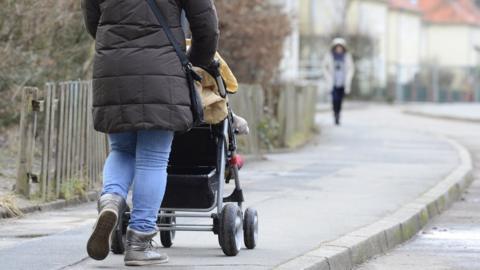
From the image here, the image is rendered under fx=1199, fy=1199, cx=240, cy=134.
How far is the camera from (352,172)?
563 inches

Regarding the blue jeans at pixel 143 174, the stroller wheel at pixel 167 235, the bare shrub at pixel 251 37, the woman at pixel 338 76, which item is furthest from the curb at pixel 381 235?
the woman at pixel 338 76

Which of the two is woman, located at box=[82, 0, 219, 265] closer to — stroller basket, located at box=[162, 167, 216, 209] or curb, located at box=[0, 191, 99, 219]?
stroller basket, located at box=[162, 167, 216, 209]

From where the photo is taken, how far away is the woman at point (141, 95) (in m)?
6.33

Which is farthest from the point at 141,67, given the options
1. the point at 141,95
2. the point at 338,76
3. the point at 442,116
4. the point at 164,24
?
the point at 442,116

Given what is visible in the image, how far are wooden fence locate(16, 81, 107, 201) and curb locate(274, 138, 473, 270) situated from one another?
9.92 feet

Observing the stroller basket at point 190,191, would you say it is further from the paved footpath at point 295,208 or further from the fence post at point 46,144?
the fence post at point 46,144

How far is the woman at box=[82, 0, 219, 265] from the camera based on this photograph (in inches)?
249

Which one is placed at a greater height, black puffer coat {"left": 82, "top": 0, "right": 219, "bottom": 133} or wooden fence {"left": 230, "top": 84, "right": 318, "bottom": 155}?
black puffer coat {"left": 82, "top": 0, "right": 219, "bottom": 133}

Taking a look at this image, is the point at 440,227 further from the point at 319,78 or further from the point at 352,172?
the point at 319,78

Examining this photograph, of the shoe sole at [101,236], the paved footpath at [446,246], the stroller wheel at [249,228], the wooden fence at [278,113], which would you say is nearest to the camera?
the shoe sole at [101,236]

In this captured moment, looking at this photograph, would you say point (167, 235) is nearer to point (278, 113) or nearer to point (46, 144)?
point (46, 144)

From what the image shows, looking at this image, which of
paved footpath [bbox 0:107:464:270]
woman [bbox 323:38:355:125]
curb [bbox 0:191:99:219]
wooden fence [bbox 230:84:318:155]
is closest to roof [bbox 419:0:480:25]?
woman [bbox 323:38:355:125]

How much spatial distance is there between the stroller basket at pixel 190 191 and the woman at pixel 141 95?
441 mm

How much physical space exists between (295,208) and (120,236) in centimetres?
344
